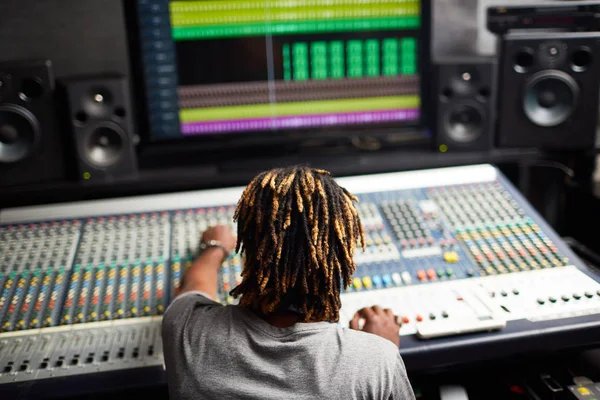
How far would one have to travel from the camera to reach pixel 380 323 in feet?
4.57

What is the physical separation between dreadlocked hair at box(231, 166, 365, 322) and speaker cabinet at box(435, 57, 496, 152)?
37.2 inches

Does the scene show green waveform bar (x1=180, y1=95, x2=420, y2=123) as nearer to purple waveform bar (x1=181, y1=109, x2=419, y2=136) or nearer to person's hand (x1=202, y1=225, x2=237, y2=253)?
purple waveform bar (x1=181, y1=109, x2=419, y2=136)

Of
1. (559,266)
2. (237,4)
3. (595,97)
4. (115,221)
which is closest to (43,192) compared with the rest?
(115,221)

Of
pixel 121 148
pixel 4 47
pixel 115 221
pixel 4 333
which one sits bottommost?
pixel 4 333

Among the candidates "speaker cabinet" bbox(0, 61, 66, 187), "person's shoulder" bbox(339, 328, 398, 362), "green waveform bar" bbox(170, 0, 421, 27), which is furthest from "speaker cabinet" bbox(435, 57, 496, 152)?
"speaker cabinet" bbox(0, 61, 66, 187)

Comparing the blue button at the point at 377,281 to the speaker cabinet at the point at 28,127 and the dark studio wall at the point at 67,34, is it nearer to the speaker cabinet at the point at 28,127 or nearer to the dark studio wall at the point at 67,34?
the speaker cabinet at the point at 28,127

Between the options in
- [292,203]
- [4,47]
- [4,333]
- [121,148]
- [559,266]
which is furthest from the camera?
[4,47]

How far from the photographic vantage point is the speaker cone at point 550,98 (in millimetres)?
2006

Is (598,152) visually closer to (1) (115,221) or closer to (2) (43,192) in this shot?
(1) (115,221)

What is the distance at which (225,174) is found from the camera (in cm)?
199

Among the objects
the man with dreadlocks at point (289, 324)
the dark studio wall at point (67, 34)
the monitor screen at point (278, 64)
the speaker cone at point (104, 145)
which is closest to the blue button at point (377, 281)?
the man with dreadlocks at point (289, 324)

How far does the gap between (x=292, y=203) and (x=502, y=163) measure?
4.07 ft

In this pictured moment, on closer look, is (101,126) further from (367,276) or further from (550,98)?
(550,98)

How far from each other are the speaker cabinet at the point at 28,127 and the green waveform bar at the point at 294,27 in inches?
16.3
